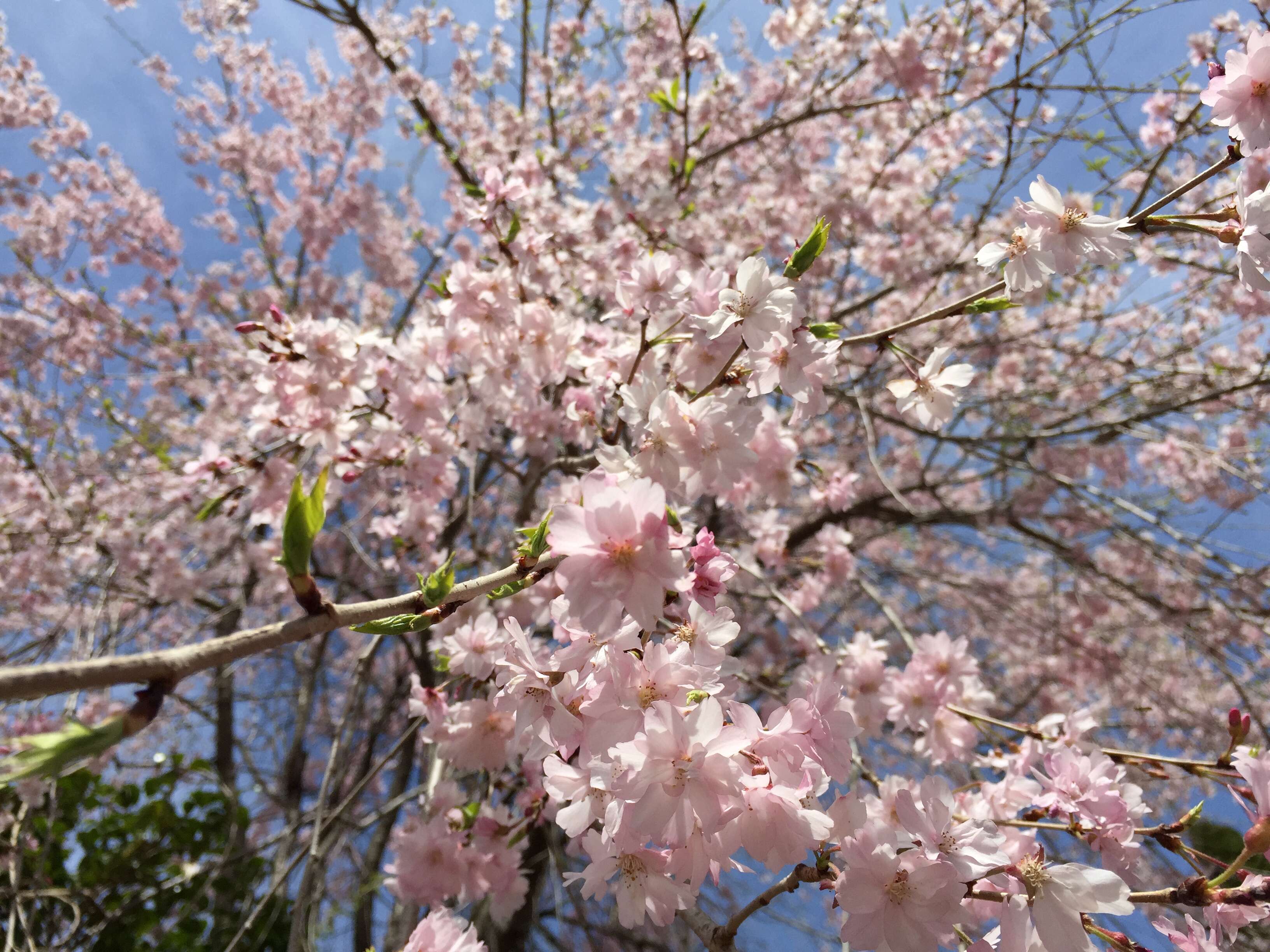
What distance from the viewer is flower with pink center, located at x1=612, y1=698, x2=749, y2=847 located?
1.07m

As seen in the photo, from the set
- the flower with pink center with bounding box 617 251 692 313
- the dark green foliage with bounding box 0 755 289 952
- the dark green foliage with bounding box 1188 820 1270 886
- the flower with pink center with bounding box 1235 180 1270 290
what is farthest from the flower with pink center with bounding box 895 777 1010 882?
the dark green foliage with bounding box 1188 820 1270 886

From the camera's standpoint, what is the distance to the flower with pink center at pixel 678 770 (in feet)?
3.51

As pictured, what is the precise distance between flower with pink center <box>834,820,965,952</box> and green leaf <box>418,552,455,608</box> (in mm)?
919

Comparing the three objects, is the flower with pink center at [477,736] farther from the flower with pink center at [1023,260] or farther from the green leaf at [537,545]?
the flower with pink center at [1023,260]

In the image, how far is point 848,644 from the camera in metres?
2.50

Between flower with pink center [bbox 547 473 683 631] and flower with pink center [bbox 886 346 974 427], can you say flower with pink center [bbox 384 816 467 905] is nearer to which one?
flower with pink center [bbox 547 473 683 631]

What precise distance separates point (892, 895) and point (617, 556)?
86 cm

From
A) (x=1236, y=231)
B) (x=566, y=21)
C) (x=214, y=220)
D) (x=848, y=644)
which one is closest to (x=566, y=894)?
(x=848, y=644)

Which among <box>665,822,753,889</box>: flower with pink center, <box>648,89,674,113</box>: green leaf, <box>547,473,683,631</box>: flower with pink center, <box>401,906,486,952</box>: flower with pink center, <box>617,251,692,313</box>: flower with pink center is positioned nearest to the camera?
<box>547,473,683,631</box>: flower with pink center

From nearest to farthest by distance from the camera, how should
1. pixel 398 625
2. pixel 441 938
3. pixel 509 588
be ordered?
pixel 398 625 < pixel 509 588 < pixel 441 938

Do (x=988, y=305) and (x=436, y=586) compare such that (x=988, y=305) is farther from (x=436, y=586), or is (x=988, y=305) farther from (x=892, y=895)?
(x=436, y=586)

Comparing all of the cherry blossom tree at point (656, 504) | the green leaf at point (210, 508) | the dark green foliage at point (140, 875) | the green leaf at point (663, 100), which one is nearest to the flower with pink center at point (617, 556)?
the cherry blossom tree at point (656, 504)

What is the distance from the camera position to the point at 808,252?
1.45m

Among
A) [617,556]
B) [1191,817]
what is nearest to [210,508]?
[617,556]
